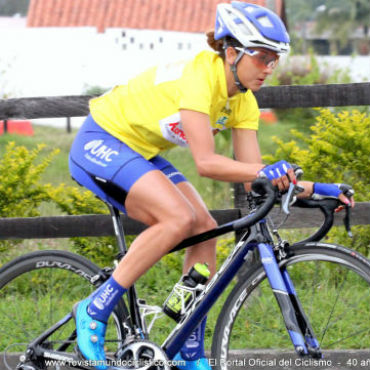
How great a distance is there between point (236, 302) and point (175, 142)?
80cm

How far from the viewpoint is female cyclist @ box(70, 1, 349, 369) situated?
387 cm

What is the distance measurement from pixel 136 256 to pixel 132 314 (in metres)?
0.33

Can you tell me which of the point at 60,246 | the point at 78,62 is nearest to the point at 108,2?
the point at 78,62

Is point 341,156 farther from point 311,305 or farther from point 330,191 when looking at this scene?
point 330,191

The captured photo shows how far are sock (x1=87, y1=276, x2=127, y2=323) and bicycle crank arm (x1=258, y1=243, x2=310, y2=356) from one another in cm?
67

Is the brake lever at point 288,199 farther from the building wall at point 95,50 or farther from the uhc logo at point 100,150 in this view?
the building wall at point 95,50

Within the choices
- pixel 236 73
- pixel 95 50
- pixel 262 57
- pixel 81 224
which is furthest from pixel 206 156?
pixel 95 50

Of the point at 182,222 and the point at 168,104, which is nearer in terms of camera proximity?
the point at 182,222

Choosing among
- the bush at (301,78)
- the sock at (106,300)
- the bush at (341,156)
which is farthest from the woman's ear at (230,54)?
the bush at (301,78)

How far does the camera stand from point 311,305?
13.5ft

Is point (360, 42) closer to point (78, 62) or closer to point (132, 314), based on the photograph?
point (78, 62)

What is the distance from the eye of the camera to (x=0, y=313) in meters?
4.48

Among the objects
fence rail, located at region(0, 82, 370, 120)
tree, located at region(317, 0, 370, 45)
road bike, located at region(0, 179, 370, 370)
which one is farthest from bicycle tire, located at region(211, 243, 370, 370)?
tree, located at region(317, 0, 370, 45)

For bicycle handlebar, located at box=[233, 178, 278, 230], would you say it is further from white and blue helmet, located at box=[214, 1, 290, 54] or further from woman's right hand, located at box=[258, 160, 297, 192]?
white and blue helmet, located at box=[214, 1, 290, 54]
